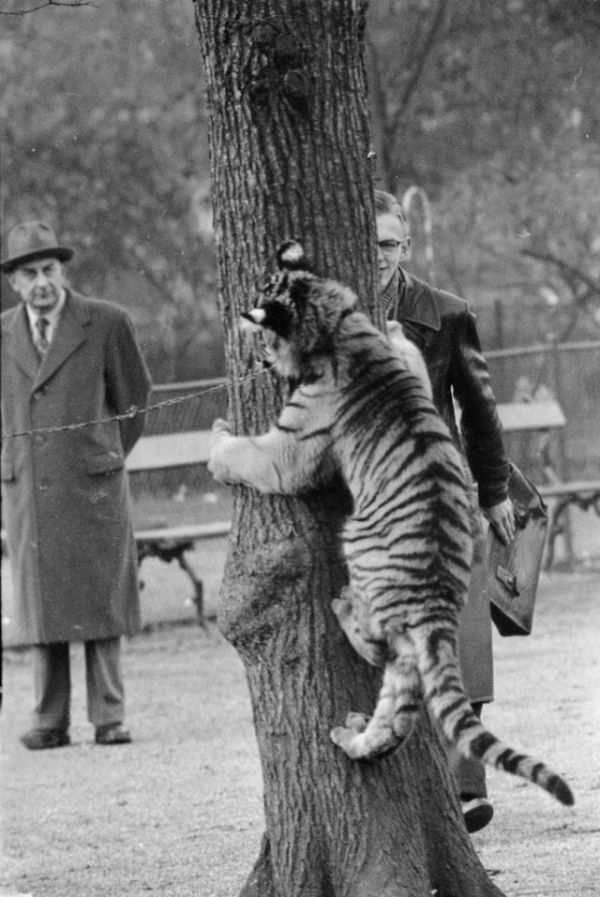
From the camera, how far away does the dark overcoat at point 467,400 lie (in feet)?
21.1

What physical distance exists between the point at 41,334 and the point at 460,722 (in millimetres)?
5779

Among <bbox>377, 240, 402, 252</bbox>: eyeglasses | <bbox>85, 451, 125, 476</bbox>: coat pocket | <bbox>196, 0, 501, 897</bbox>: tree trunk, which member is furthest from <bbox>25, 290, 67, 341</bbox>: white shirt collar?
<bbox>196, 0, 501, 897</bbox>: tree trunk

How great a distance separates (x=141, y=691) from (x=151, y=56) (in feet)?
44.8

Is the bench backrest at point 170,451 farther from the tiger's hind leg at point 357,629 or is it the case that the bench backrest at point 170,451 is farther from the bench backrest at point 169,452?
the tiger's hind leg at point 357,629

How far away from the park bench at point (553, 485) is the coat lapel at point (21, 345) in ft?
19.7

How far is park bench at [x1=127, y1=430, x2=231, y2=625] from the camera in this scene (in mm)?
14016

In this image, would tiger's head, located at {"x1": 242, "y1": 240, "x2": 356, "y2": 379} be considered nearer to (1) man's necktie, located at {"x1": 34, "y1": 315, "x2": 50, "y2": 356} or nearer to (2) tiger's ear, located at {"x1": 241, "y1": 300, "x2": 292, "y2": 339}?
(2) tiger's ear, located at {"x1": 241, "y1": 300, "x2": 292, "y2": 339}

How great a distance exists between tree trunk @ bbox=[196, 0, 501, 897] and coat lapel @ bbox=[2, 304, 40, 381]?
4.80 meters

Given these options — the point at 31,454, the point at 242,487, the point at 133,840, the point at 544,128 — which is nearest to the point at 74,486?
the point at 31,454

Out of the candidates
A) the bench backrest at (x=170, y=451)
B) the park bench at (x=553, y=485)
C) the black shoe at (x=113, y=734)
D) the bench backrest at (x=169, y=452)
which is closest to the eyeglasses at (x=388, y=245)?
the black shoe at (x=113, y=734)

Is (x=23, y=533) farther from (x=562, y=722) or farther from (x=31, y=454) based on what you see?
(x=562, y=722)

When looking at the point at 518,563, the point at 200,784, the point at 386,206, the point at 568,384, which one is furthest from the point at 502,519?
the point at 568,384

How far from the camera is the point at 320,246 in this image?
525 centimetres

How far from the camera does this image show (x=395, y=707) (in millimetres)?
4969
